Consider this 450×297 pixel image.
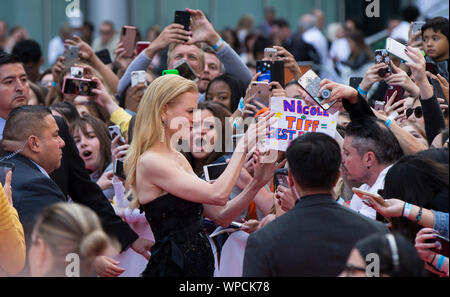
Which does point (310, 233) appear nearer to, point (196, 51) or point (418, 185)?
point (418, 185)

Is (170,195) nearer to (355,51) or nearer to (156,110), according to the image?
(156,110)

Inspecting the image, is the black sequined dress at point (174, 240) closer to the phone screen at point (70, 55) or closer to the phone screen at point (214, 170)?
the phone screen at point (214, 170)

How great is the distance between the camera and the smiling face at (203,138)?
200 inches

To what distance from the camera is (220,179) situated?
379cm

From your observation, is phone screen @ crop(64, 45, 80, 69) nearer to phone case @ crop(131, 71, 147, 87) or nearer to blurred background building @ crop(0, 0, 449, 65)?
phone case @ crop(131, 71, 147, 87)

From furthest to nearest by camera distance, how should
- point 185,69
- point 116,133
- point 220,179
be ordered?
1. point 185,69
2. point 116,133
3. point 220,179

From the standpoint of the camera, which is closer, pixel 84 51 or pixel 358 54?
pixel 84 51

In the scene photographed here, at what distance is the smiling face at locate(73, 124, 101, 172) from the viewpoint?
19.3 ft

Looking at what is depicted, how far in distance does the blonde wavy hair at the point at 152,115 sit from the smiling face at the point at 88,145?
1.97 metres

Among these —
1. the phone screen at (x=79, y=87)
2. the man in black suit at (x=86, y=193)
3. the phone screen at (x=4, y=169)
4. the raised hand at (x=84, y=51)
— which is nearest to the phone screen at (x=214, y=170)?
the man in black suit at (x=86, y=193)

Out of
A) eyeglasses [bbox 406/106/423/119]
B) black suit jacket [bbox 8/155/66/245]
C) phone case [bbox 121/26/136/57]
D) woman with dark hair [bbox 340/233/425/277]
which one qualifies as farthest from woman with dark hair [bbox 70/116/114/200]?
woman with dark hair [bbox 340/233/425/277]

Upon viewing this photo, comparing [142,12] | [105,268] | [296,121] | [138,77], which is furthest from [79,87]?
[142,12]

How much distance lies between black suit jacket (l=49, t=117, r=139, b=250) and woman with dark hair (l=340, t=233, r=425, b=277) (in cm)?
246

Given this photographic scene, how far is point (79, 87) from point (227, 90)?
1.20 m
